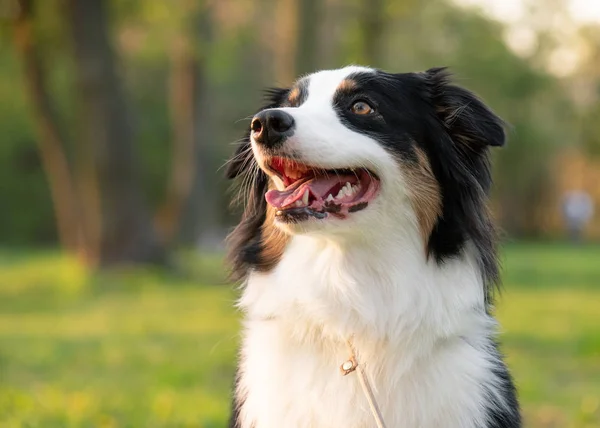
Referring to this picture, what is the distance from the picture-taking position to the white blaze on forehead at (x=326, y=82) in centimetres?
393

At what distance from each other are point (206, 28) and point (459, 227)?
18.3 m

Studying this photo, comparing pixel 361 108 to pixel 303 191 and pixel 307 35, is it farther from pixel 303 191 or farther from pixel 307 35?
pixel 307 35

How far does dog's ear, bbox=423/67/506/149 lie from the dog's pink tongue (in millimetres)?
560

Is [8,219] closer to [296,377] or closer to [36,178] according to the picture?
[36,178]

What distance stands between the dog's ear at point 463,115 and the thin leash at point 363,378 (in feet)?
3.55

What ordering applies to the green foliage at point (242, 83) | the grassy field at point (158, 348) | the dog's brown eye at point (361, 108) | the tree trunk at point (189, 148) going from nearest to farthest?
1. the dog's brown eye at point (361, 108)
2. the grassy field at point (158, 348)
3. the green foliage at point (242, 83)
4. the tree trunk at point (189, 148)

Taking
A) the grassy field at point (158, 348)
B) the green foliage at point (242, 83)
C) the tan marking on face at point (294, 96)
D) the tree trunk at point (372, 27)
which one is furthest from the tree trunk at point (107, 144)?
the tan marking on face at point (294, 96)

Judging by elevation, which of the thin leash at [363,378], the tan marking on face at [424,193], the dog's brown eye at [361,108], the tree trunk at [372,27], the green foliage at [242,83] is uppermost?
the dog's brown eye at [361,108]

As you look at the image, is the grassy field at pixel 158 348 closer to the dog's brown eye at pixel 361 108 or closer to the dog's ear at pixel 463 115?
the dog's brown eye at pixel 361 108

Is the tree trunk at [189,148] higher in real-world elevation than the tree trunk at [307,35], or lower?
lower

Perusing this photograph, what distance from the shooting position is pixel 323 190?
12.4ft

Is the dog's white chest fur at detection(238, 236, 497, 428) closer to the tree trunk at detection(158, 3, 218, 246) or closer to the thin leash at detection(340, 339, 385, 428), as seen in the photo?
the thin leash at detection(340, 339, 385, 428)

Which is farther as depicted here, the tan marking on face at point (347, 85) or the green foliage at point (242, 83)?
the green foliage at point (242, 83)

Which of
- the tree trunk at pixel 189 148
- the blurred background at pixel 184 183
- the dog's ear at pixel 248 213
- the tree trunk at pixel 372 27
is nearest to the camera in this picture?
the dog's ear at pixel 248 213
